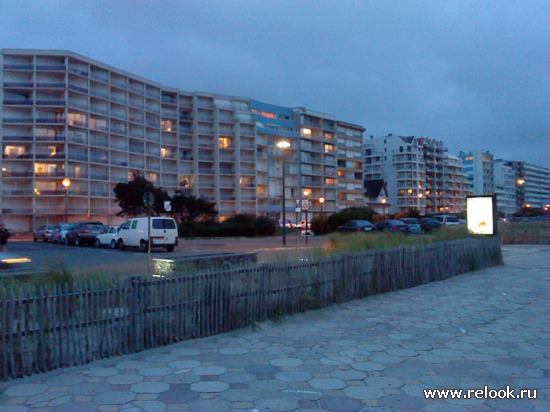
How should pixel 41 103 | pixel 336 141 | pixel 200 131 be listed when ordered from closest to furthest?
pixel 41 103, pixel 200 131, pixel 336 141

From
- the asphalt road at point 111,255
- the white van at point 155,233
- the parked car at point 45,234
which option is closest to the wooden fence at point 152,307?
the asphalt road at point 111,255

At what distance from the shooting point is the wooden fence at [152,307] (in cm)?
604

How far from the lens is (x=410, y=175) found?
114 metres

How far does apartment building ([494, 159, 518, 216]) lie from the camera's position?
147750mm

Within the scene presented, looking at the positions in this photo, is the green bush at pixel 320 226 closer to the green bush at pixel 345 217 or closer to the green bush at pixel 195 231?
the green bush at pixel 345 217

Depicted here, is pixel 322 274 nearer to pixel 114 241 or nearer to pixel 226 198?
pixel 114 241

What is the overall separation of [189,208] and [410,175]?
71.0 meters

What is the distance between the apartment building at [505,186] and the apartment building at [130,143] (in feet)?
226

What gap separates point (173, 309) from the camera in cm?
745

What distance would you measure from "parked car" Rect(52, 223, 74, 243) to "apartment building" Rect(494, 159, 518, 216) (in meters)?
135

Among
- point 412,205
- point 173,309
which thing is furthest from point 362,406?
point 412,205

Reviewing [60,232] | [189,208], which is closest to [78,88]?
[189,208]

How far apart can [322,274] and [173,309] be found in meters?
3.59

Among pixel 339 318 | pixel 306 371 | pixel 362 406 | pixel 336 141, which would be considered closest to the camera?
pixel 362 406
